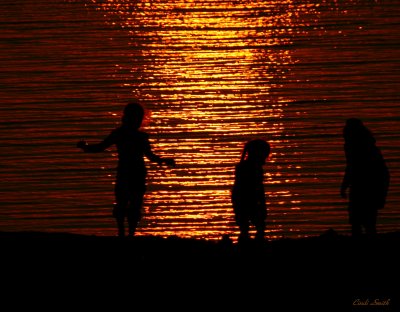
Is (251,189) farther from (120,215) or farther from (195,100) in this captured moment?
(195,100)

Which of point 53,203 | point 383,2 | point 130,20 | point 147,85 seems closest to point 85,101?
point 147,85

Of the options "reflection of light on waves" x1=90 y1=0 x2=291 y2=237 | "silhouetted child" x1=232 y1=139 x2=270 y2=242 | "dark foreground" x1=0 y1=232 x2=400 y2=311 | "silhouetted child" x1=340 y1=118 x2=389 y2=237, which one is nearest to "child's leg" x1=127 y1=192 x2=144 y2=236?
"dark foreground" x1=0 y1=232 x2=400 y2=311

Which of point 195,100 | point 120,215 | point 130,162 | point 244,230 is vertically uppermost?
point 130,162

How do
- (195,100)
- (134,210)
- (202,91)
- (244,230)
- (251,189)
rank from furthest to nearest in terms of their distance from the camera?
(202,91)
(195,100)
(244,230)
(134,210)
(251,189)

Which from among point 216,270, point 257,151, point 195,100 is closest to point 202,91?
point 195,100

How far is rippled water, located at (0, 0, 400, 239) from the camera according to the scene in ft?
65.2

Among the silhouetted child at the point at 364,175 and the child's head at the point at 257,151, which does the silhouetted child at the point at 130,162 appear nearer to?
the child's head at the point at 257,151

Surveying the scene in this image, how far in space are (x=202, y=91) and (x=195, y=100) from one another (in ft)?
2.35

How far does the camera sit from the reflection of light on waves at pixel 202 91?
20.2 metres

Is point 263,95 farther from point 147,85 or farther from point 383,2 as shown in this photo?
point 383,2

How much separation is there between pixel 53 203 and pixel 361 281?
9.32 metres

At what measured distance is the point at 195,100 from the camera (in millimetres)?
27219

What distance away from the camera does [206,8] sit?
3797cm

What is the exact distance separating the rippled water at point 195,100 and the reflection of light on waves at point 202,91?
0.04m
